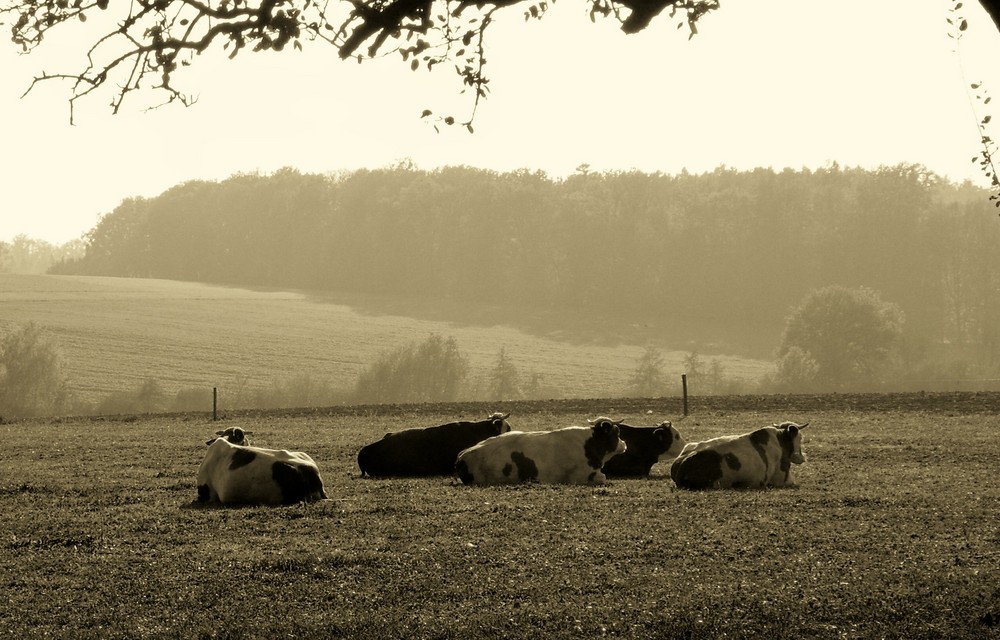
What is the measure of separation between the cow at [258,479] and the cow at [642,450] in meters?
5.88

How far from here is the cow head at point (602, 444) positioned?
18.8m

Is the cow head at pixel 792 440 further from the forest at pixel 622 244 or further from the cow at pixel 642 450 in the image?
the forest at pixel 622 244

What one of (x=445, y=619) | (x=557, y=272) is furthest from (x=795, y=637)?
(x=557, y=272)

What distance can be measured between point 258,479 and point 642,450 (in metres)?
7.49

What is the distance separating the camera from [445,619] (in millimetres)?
9297

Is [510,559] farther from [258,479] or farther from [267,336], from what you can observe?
[267,336]

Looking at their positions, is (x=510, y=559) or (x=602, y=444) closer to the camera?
(x=510, y=559)

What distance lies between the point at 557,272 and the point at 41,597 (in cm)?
10046

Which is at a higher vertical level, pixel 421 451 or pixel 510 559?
pixel 421 451

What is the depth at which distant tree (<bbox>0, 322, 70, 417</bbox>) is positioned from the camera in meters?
66.9

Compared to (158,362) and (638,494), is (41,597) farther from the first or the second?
(158,362)

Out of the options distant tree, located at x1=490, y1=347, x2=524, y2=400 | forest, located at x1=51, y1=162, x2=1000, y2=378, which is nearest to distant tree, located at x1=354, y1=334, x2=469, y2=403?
distant tree, located at x1=490, y1=347, x2=524, y2=400

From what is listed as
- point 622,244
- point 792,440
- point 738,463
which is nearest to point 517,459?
point 738,463

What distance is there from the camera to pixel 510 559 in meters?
11.5
